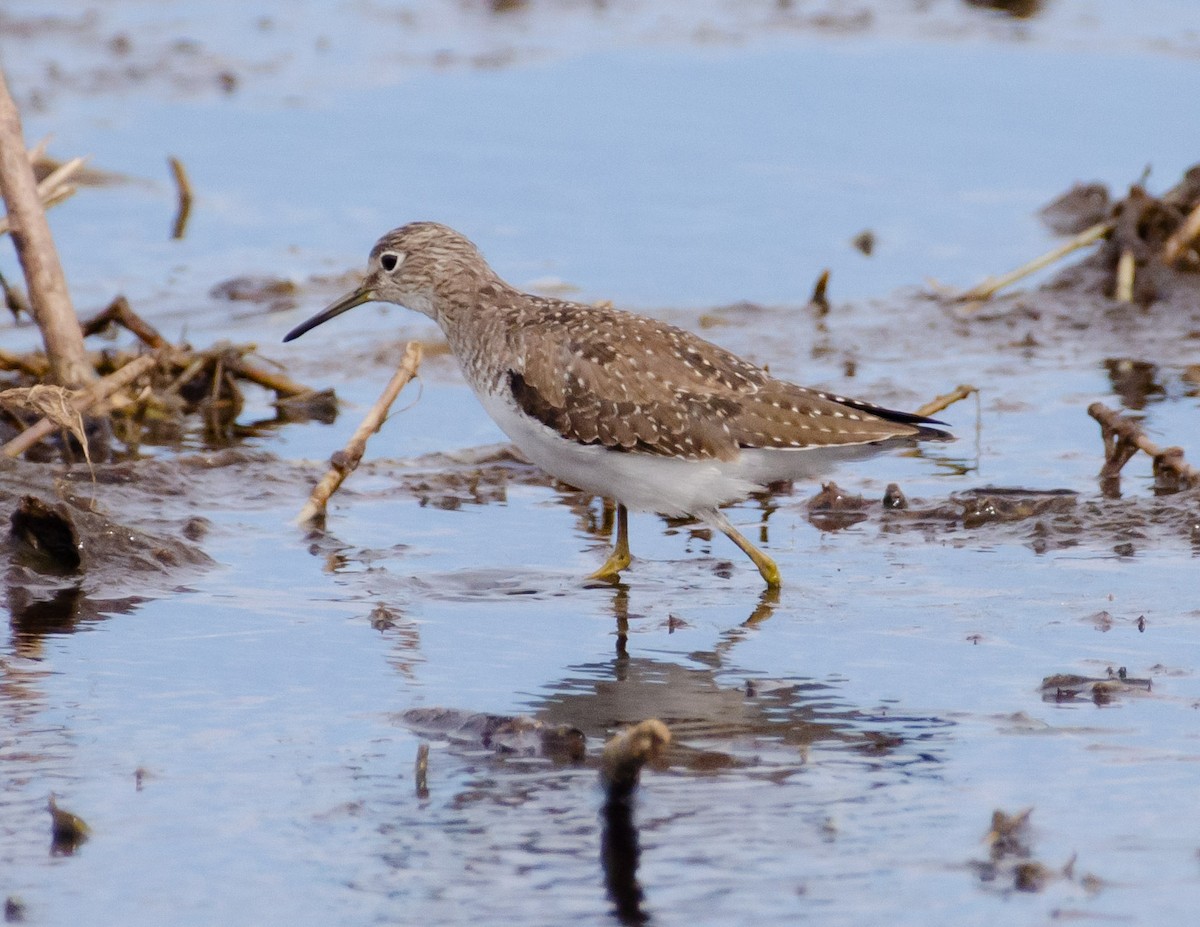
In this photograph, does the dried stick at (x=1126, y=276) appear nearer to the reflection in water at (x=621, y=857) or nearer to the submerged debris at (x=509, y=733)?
the submerged debris at (x=509, y=733)

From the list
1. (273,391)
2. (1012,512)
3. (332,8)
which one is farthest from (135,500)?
(332,8)

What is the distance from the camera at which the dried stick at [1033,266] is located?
11.0m

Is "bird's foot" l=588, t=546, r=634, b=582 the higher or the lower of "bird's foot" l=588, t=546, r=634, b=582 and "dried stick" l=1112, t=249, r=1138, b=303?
the lower

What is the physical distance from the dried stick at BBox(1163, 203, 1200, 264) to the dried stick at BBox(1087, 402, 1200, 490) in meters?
2.98

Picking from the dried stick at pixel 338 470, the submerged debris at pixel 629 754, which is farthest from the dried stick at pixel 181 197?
the submerged debris at pixel 629 754

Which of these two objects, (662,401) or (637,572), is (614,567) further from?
(662,401)

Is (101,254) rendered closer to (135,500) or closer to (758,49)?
(135,500)

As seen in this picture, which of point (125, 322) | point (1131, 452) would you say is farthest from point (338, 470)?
point (1131, 452)

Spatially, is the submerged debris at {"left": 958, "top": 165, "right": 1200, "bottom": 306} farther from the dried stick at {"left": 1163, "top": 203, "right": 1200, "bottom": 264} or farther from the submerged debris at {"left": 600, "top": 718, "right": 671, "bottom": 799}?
the submerged debris at {"left": 600, "top": 718, "right": 671, "bottom": 799}

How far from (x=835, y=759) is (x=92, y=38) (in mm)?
13362

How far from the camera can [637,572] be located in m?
7.93

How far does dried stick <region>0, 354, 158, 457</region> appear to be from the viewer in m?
8.66

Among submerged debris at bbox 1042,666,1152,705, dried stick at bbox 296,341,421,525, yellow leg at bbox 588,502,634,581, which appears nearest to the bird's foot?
yellow leg at bbox 588,502,634,581

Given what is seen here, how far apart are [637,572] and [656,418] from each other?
675 millimetres
